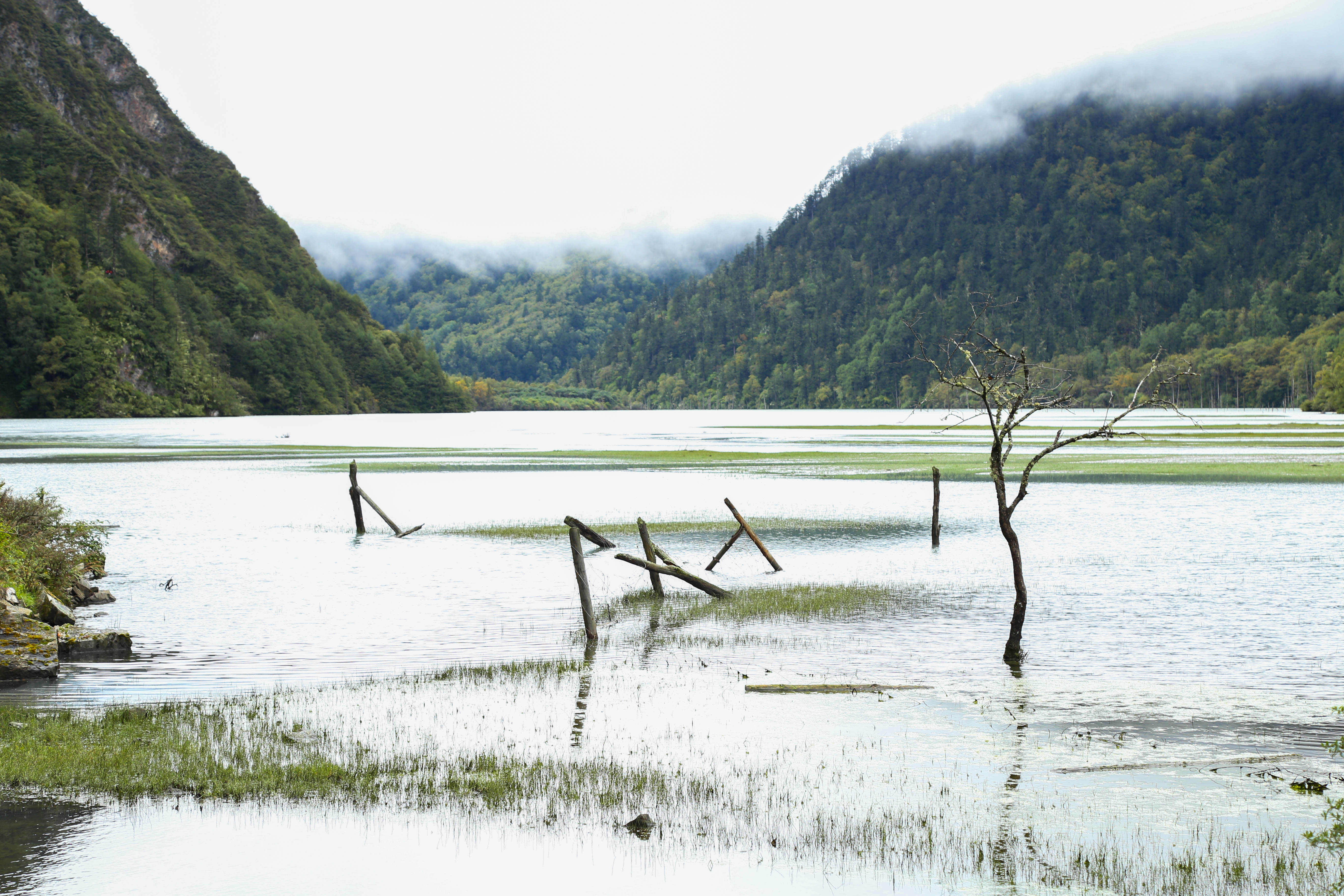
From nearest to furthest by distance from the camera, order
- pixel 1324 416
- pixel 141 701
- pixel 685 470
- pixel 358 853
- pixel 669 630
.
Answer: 1. pixel 358 853
2. pixel 141 701
3. pixel 669 630
4. pixel 685 470
5. pixel 1324 416

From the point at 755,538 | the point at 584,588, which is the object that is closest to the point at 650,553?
the point at 755,538

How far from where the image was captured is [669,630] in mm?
24031

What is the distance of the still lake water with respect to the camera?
426 inches

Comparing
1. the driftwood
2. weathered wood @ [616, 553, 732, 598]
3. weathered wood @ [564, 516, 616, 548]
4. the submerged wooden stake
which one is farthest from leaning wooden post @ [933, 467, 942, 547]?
the submerged wooden stake

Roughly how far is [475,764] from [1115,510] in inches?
1609

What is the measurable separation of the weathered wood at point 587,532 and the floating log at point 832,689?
5826mm

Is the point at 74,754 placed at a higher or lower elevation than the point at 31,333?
lower

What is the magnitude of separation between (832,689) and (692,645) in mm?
5066

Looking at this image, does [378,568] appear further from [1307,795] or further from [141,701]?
[1307,795]

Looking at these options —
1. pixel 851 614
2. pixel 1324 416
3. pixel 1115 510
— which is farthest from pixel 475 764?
pixel 1324 416

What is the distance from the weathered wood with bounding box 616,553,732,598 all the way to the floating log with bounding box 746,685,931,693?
7.31 m

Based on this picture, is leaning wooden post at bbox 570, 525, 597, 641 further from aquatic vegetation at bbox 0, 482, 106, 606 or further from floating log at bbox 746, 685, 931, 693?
aquatic vegetation at bbox 0, 482, 106, 606

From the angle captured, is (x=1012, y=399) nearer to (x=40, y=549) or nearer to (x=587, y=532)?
(x=587, y=532)

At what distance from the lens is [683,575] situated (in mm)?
26062
